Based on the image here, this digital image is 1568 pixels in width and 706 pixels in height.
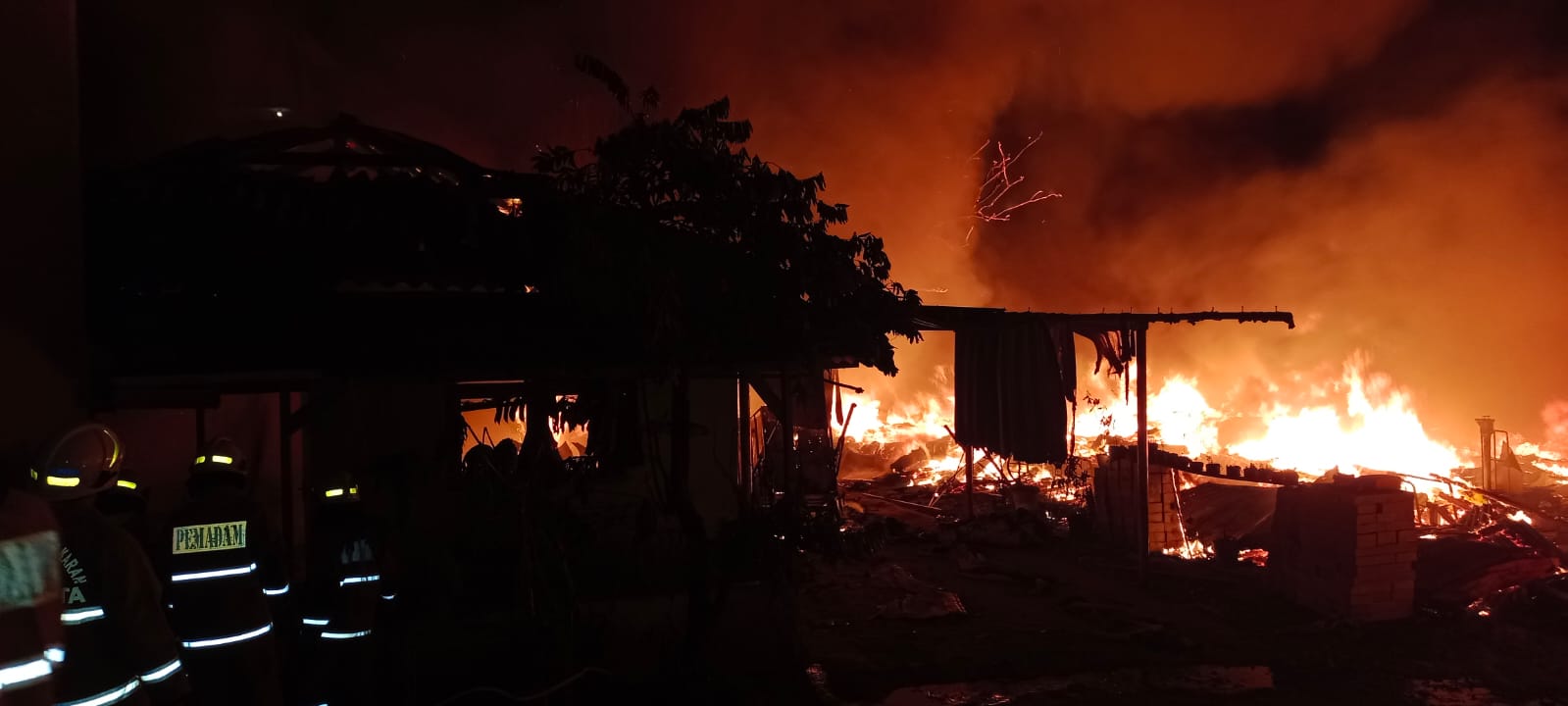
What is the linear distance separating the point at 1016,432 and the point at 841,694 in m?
5.11

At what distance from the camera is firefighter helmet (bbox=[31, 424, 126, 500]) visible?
3.68 metres

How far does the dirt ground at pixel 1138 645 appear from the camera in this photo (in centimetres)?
659

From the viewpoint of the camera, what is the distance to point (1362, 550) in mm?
7961

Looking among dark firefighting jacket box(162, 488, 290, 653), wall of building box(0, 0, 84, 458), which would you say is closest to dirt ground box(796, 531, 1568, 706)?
dark firefighting jacket box(162, 488, 290, 653)

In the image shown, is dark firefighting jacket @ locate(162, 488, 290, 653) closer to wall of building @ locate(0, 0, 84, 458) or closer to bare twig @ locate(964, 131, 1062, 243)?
wall of building @ locate(0, 0, 84, 458)

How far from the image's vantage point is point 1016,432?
1064 cm

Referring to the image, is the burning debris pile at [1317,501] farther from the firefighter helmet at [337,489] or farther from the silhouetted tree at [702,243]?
the firefighter helmet at [337,489]

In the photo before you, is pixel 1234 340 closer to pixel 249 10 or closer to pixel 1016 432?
pixel 1016 432

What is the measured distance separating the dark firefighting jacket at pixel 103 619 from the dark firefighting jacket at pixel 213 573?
87 cm

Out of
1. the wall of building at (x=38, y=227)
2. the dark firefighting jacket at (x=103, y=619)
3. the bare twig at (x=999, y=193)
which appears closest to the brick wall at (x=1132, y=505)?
the dark firefighting jacket at (x=103, y=619)

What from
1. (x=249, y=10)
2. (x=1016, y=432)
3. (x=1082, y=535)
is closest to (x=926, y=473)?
(x=1082, y=535)

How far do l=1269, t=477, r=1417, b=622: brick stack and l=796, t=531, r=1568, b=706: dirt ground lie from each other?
0.22 m

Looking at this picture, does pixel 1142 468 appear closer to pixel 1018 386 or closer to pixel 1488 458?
pixel 1018 386

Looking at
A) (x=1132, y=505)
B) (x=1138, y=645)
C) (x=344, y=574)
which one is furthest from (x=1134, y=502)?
(x=344, y=574)
